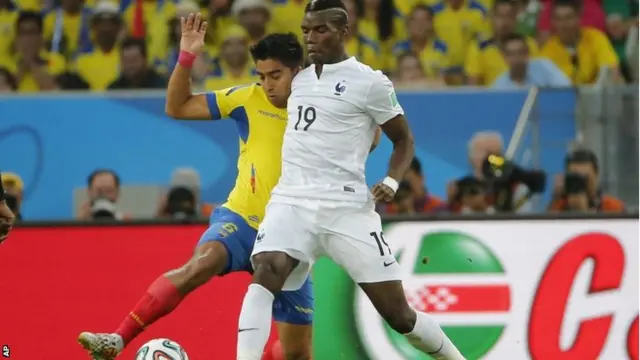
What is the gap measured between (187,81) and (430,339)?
197 cm

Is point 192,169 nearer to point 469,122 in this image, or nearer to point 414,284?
point 469,122

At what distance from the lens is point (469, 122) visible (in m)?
12.7

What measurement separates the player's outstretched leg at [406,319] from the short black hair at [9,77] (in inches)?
259

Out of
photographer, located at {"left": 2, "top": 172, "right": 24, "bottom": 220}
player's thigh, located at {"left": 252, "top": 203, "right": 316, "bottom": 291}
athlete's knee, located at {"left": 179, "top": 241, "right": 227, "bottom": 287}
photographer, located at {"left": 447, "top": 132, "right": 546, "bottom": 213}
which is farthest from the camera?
photographer, located at {"left": 447, "top": 132, "right": 546, "bottom": 213}

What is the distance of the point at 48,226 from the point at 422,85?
4.61 metres

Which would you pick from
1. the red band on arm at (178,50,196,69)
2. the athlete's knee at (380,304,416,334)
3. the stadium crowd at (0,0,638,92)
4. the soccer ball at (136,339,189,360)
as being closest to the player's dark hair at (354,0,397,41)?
the stadium crowd at (0,0,638,92)

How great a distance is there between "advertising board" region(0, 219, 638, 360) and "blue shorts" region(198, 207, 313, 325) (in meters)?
1.06

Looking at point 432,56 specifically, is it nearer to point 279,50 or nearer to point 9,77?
point 9,77

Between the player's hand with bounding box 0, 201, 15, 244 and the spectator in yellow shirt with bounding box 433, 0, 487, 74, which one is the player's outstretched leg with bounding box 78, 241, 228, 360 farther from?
the spectator in yellow shirt with bounding box 433, 0, 487, 74

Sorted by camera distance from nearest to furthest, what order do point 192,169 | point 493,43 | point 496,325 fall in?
point 496,325 → point 192,169 → point 493,43

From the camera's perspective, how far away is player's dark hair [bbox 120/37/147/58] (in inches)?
524

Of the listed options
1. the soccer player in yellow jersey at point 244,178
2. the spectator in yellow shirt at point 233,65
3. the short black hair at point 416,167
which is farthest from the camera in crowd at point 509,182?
the soccer player in yellow jersey at point 244,178

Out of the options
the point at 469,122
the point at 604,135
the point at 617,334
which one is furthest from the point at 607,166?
the point at 617,334

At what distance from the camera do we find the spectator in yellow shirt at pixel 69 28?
549 inches
